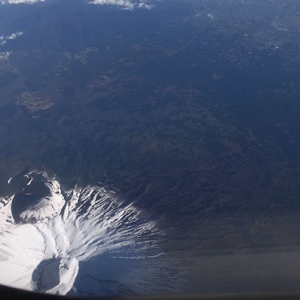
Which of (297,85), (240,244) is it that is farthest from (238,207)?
(297,85)

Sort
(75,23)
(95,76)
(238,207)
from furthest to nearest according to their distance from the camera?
(75,23)
(95,76)
(238,207)

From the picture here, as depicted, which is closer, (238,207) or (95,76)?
(238,207)

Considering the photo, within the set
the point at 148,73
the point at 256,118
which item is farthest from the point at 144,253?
the point at 148,73

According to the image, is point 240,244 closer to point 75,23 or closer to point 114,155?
point 114,155

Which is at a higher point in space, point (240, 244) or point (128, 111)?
point (240, 244)

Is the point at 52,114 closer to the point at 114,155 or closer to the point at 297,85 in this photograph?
the point at 114,155

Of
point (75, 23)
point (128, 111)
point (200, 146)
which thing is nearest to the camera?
point (200, 146)
